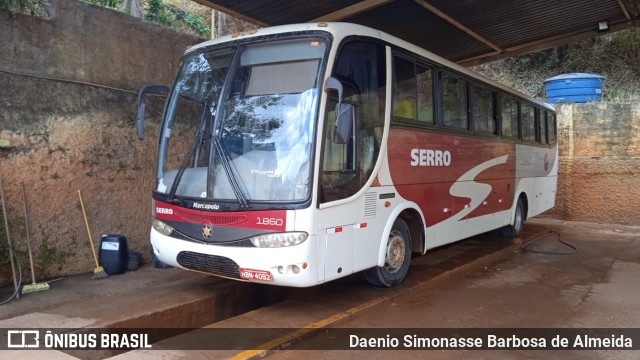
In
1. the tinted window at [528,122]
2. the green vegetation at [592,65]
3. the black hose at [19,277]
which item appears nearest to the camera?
the black hose at [19,277]

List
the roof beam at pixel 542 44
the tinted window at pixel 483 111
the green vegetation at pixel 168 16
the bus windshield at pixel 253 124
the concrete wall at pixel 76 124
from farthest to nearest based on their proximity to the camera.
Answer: the green vegetation at pixel 168 16, the roof beam at pixel 542 44, the tinted window at pixel 483 111, the concrete wall at pixel 76 124, the bus windshield at pixel 253 124

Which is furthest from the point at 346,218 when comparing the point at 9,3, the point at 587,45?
the point at 587,45

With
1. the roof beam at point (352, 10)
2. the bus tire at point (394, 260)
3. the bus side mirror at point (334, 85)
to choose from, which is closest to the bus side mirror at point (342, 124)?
the bus side mirror at point (334, 85)

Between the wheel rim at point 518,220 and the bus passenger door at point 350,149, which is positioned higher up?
the bus passenger door at point 350,149

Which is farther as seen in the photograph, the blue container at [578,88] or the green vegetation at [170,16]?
the blue container at [578,88]

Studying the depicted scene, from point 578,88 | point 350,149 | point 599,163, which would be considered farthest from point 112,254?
point 578,88

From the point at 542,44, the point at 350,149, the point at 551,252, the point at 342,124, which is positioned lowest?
the point at 551,252

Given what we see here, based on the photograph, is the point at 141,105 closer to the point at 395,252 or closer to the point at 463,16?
the point at 395,252

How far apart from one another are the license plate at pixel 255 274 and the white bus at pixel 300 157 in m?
0.01

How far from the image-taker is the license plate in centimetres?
444

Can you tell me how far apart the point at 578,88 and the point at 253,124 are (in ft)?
35.8

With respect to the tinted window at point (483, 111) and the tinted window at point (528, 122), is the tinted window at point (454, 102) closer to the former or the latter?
the tinted window at point (483, 111)

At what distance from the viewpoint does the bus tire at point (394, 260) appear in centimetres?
578

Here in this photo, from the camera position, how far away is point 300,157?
4.49 m
